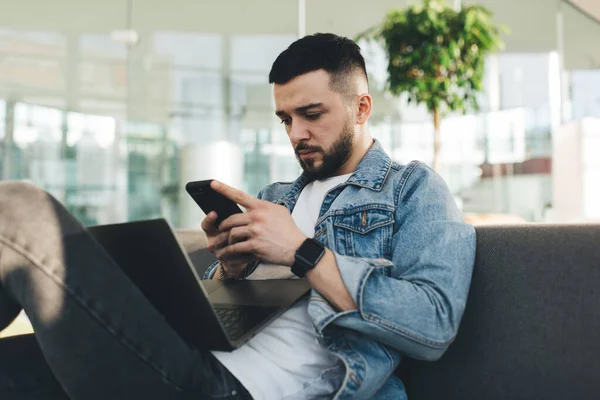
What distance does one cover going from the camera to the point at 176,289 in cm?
84

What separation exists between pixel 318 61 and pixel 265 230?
0.58 meters

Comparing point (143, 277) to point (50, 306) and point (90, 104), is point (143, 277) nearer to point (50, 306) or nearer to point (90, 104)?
point (50, 306)

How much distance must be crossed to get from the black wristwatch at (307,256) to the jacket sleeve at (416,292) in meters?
0.04

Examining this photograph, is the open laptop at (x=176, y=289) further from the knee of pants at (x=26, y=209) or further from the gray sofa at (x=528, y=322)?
the gray sofa at (x=528, y=322)

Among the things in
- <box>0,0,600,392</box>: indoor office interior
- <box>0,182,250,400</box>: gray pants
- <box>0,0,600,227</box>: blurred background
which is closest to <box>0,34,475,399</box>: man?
<box>0,182,250,400</box>: gray pants

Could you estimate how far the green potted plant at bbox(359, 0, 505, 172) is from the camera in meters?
2.92

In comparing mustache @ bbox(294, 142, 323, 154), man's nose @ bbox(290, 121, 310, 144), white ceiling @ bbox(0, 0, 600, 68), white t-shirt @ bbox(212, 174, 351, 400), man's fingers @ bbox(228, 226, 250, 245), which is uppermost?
white ceiling @ bbox(0, 0, 600, 68)

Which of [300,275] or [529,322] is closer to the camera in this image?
[529,322]

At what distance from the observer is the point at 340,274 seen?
3.21 feet

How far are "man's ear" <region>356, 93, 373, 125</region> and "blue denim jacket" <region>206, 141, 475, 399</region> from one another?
329mm

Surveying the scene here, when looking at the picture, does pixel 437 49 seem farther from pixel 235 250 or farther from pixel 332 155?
pixel 235 250

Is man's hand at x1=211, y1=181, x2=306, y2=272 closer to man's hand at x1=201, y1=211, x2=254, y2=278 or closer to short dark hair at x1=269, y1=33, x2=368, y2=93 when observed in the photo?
man's hand at x1=201, y1=211, x2=254, y2=278

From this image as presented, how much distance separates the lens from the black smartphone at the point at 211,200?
3.49 feet

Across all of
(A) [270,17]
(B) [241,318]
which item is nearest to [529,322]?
(B) [241,318]
